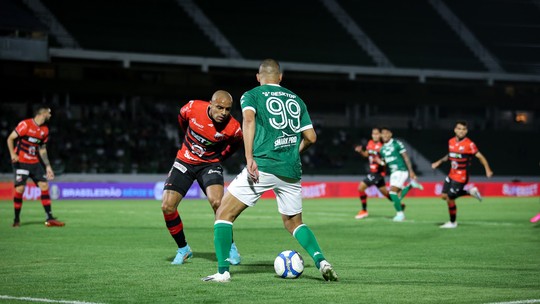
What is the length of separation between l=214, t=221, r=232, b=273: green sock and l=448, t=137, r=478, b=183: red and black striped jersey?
11.3 meters

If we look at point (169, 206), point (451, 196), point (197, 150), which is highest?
point (197, 150)

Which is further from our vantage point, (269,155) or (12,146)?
(12,146)

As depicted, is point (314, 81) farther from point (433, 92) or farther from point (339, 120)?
point (433, 92)

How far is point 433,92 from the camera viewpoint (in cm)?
5684

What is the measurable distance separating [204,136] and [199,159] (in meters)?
0.38

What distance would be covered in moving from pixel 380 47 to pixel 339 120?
6.05 m

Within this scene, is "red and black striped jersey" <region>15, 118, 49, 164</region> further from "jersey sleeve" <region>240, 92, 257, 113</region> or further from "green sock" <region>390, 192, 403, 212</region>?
"jersey sleeve" <region>240, 92, 257, 113</region>

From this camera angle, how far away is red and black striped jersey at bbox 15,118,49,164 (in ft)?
59.0

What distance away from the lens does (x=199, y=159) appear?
11695 millimetres

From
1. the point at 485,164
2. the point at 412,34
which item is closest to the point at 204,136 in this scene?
the point at 485,164

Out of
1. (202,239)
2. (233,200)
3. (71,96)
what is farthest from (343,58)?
(233,200)

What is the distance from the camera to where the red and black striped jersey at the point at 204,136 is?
11.4 meters

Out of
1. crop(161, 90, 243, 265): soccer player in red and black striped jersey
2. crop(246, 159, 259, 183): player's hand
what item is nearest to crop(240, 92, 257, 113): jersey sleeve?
crop(246, 159, 259, 183): player's hand

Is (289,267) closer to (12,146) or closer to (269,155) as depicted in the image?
(269,155)
